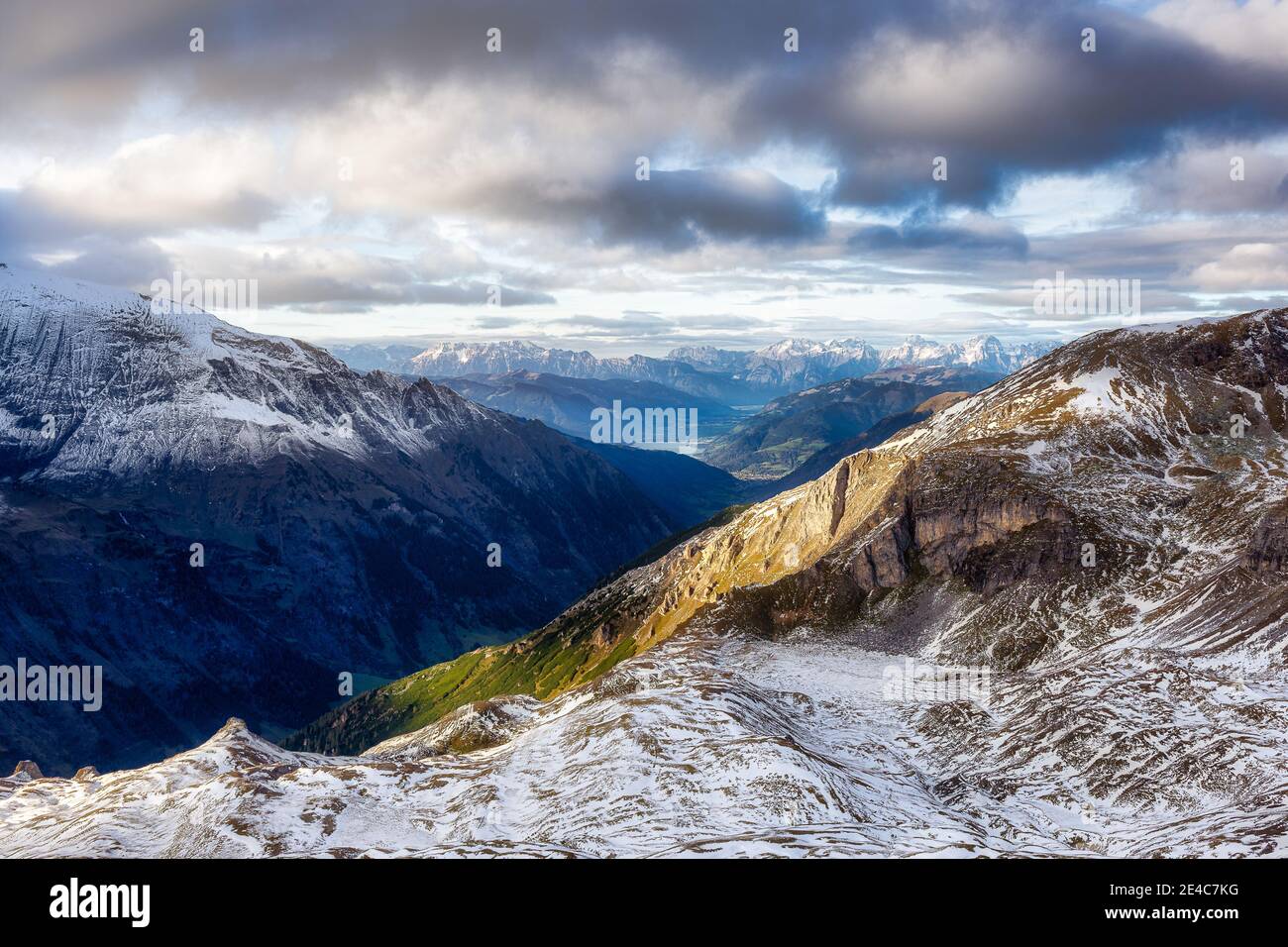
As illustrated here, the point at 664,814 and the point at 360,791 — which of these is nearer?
the point at 664,814

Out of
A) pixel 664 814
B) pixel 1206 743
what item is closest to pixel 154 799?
pixel 664 814
